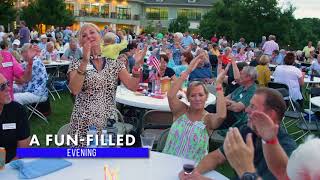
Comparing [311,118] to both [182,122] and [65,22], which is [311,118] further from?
[65,22]

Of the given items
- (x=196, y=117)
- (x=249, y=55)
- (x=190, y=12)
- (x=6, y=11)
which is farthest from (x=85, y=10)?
(x=196, y=117)

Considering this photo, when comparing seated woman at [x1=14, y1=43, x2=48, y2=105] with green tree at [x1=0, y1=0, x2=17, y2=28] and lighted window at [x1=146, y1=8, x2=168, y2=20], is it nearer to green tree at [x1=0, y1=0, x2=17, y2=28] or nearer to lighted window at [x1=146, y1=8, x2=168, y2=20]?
green tree at [x1=0, y1=0, x2=17, y2=28]

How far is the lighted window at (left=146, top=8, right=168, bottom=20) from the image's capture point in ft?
236

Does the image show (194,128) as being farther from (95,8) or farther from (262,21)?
(95,8)

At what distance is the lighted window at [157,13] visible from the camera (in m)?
72.0

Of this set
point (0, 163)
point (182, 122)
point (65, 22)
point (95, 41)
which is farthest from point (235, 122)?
point (65, 22)

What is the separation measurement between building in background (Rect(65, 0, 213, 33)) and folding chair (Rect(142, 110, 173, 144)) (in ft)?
185

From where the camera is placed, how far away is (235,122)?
17.5 feet

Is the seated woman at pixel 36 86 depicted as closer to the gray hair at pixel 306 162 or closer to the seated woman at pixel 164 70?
the seated woman at pixel 164 70

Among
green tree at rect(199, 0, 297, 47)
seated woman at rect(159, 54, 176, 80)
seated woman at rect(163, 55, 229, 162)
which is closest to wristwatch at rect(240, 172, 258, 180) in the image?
seated woman at rect(163, 55, 229, 162)

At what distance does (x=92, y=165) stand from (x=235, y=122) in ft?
9.31

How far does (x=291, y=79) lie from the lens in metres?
8.16

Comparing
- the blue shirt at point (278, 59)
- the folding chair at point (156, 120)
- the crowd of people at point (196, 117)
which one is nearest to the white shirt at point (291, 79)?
the crowd of people at point (196, 117)

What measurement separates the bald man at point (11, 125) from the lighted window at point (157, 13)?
6976 centimetres
